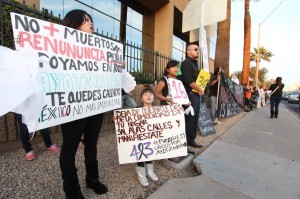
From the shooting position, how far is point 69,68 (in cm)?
188

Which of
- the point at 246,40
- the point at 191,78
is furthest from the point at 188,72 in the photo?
the point at 246,40

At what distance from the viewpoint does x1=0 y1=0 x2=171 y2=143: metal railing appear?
3.19 metres

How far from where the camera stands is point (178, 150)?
3021mm

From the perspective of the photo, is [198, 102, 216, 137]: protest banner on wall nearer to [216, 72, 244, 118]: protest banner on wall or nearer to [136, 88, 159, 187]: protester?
[216, 72, 244, 118]: protest banner on wall

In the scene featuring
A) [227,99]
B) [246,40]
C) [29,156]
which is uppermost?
[246,40]

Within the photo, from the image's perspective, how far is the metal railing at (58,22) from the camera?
3.19 meters

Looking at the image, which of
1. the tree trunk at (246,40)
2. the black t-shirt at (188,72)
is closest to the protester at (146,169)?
the black t-shirt at (188,72)

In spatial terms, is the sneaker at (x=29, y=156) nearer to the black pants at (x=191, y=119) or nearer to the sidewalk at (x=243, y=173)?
the sidewalk at (x=243, y=173)

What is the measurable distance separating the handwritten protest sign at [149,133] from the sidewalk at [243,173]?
436 mm

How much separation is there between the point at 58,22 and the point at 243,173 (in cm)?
404

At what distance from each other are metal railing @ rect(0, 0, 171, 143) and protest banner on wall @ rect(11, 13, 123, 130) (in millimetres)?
1857

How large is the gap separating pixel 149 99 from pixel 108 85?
26.2 inches

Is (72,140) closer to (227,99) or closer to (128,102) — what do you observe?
(128,102)

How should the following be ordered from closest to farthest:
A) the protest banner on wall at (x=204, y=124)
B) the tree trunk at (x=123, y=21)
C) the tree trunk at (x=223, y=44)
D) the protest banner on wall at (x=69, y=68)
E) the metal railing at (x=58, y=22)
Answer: the protest banner on wall at (x=69, y=68), the metal railing at (x=58, y=22), the protest banner on wall at (x=204, y=124), the tree trunk at (x=123, y=21), the tree trunk at (x=223, y=44)
